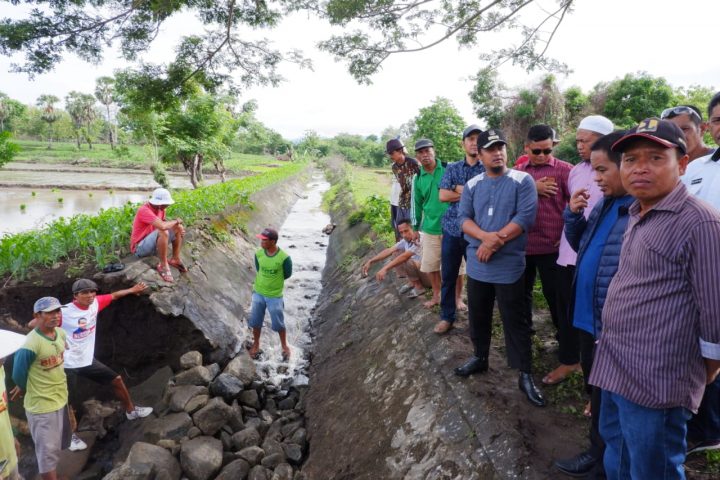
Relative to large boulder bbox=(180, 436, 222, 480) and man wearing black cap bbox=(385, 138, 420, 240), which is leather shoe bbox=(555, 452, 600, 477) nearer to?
large boulder bbox=(180, 436, 222, 480)

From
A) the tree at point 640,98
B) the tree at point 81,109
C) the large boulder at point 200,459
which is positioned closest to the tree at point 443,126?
the tree at point 640,98

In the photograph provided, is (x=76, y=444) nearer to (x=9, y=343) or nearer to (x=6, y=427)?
(x=6, y=427)

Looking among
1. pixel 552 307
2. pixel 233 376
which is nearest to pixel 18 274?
pixel 233 376

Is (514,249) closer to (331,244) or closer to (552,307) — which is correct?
(552,307)

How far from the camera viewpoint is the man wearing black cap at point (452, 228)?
13.0 feet

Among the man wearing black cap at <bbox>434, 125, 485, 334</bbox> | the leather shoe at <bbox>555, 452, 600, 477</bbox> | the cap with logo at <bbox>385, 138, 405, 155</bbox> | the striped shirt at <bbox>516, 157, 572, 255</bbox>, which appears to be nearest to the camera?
the leather shoe at <bbox>555, 452, 600, 477</bbox>

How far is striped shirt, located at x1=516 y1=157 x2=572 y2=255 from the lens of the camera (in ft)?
11.1

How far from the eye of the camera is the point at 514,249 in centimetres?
308

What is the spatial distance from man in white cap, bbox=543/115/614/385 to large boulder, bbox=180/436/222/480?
3.24 meters

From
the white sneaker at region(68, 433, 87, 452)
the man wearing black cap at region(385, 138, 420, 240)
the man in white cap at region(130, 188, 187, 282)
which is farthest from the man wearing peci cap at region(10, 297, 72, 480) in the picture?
the man wearing black cap at region(385, 138, 420, 240)

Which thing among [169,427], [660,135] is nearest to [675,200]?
[660,135]

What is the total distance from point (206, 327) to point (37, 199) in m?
21.5

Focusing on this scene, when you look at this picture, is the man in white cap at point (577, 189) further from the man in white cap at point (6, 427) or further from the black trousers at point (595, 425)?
the man in white cap at point (6, 427)

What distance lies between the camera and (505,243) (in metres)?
3.07
